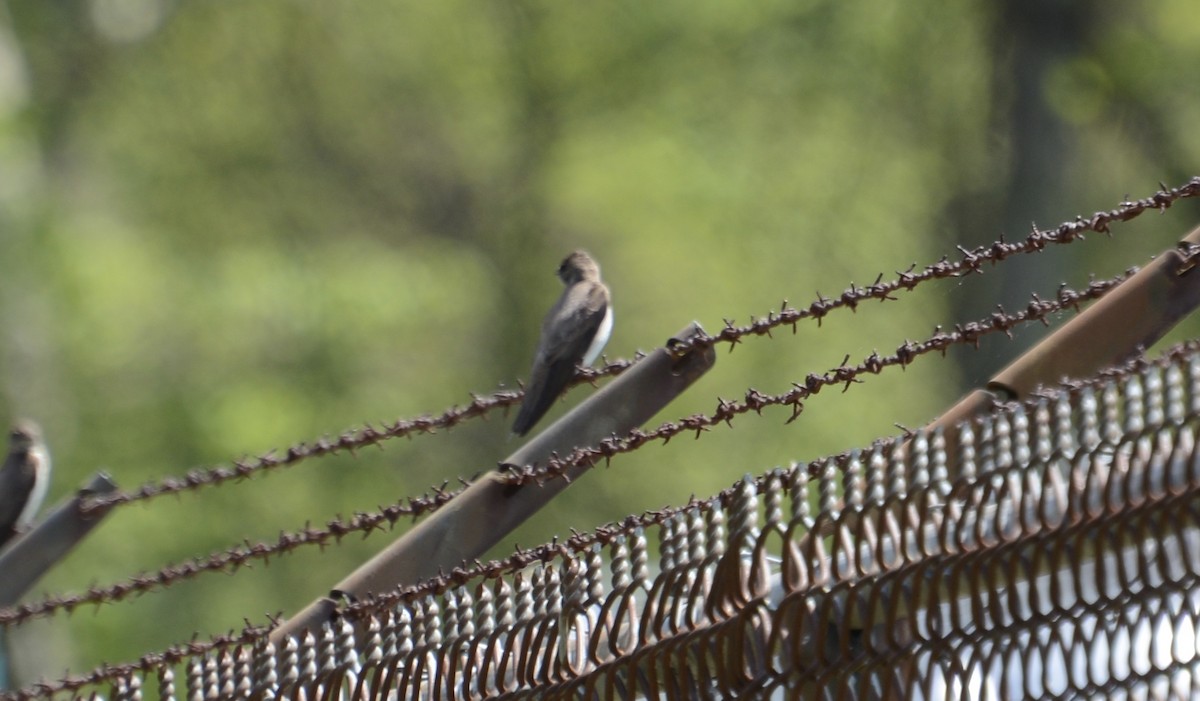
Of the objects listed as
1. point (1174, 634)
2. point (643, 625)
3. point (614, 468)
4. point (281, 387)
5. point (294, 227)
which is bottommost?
point (1174, 634)

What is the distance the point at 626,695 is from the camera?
2.45 metres

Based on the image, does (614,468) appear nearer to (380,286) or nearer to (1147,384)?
(380,286)

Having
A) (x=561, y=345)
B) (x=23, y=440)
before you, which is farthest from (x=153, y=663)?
(x=23, y=440)

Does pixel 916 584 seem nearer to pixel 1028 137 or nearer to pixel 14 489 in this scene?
pixel 14 489

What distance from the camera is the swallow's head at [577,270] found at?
29.3 ft

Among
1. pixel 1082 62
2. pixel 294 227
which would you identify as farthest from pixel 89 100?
pixel 1082 62

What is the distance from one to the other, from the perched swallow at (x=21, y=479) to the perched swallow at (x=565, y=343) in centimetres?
379

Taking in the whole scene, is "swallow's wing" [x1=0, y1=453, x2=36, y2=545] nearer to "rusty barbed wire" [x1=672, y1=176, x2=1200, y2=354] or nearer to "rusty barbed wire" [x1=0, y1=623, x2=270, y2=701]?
"rusty barbed wire" [x1=0, y1=623, x2=270, y2=701]

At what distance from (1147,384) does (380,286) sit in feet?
61.4

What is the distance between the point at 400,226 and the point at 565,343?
14.3m

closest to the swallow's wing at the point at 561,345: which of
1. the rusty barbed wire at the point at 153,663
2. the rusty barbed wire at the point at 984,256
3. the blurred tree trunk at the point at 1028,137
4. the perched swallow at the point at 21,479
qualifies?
the rusty barbed wire at the point at 153,663

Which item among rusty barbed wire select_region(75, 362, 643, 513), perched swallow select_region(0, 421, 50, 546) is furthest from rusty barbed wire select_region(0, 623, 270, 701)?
perched swallow select_region(0, 421, 50, 546)

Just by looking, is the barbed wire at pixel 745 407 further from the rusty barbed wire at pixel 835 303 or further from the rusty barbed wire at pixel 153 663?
the rusty barbed wire at pixel 153 663

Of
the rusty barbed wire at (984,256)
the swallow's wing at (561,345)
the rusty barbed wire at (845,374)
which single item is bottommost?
the rusty barbed wire at (845,374)
